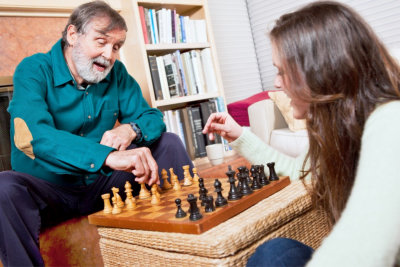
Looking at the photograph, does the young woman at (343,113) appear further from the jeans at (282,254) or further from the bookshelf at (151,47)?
the bookshelf at (151,47)

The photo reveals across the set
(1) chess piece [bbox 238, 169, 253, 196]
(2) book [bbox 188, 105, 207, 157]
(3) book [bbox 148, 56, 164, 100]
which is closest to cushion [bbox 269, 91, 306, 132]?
(2) book [bbox 188, 105, 207, 157]

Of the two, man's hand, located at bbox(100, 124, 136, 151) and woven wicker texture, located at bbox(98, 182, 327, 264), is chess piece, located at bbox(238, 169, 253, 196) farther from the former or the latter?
man's hand, located at bbox(100, 124, 136, 151)

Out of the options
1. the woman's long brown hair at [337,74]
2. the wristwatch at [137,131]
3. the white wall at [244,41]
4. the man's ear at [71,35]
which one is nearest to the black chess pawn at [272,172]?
the woman's long brown hair at [337,74]

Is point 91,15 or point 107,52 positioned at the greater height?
point 91,15

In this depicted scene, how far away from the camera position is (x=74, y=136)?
1369 millimetres

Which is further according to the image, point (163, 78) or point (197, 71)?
point (197, 71)

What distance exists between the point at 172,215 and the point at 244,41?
3065mm

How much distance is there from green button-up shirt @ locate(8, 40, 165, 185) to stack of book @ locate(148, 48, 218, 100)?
0.50 meters

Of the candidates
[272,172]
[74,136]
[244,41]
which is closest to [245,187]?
[272,172]

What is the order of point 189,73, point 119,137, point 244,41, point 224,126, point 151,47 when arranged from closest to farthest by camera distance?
point 224,126, point 119,137, point 151,47, point 189,73, point 244,41

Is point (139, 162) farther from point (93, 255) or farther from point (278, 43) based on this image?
point (278, 43)

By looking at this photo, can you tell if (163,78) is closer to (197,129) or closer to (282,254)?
(197,129)

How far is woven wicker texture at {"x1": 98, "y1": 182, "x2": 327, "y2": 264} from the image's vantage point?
0.83 metres

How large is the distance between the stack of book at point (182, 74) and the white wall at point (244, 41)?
82 cm
